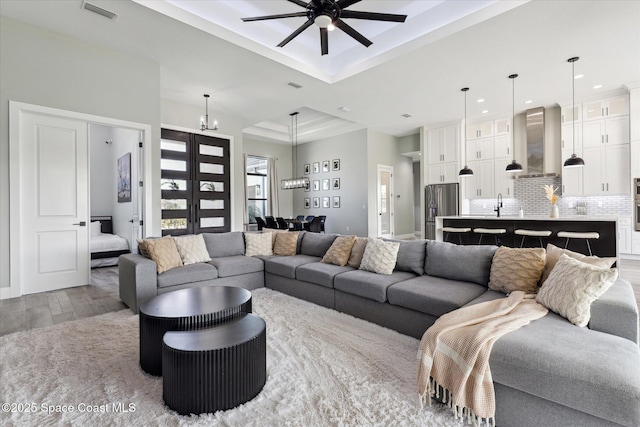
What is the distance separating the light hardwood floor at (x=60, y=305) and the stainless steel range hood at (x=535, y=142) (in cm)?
301

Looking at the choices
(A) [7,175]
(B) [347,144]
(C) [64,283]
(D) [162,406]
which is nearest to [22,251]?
(C) [64,283]

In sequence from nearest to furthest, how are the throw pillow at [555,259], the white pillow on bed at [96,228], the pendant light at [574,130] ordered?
the throw pillow at [555,259] → the pendant light at [574,130] → the white pillow on bed at [96,228]

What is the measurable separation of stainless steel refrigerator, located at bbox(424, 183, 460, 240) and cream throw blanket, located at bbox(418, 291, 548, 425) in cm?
652

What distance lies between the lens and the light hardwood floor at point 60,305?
304cm

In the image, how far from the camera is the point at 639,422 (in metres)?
1.21

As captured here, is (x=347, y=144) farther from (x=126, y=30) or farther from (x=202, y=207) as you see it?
(x=126, y=30)

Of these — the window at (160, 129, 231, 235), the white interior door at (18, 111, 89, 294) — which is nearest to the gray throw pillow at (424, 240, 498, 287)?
the white interior door at (18, 111, 89, 294)

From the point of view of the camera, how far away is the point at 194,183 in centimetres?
675

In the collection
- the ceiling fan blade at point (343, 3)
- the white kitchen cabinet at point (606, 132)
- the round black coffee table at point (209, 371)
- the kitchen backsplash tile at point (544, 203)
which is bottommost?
the round black coffee table at point (209, 371)

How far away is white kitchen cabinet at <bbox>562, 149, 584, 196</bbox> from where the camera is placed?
257 inches

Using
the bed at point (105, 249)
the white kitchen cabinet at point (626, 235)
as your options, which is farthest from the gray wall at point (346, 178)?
the bed at point (105, 249)

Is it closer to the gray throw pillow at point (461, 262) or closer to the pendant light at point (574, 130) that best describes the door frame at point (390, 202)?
the pendant light at point (574, 130)

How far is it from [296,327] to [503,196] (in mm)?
6900

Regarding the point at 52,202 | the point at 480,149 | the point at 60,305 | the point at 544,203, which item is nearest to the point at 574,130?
the point at 544,203
